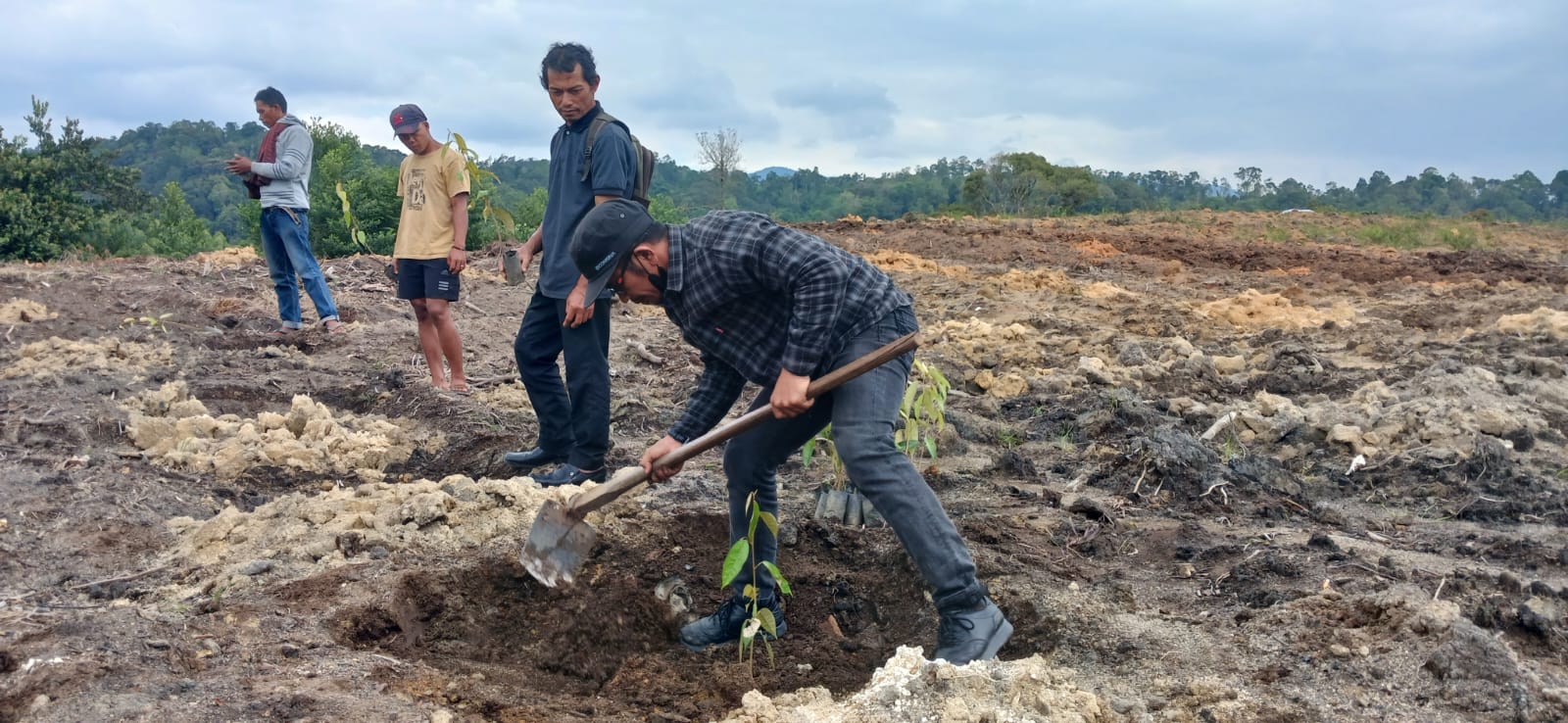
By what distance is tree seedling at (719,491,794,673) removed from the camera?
2973 millimetres

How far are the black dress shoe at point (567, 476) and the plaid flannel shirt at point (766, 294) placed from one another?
5.59 feet

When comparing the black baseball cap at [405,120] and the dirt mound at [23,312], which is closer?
the black baseball cap at [405,120]

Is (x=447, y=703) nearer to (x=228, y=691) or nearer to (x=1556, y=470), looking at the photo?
(x=228, y=691)

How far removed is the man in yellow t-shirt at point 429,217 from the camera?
5.77 m

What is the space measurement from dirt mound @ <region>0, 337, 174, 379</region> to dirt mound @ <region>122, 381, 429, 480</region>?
1.00 metres

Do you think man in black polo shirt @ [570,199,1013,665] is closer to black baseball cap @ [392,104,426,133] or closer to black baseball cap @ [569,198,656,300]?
black baseball cap @ [569,198,656,300]

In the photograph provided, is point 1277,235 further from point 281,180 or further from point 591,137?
point 591,137

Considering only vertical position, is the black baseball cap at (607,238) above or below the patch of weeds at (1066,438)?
above

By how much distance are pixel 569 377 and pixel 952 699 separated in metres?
2.55

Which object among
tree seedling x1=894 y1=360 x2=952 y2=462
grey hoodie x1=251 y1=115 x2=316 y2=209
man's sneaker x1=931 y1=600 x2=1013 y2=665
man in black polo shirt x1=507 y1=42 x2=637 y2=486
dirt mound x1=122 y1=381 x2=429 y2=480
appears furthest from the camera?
grey hoodie x1=251 y1=115 x2=316 y2=209

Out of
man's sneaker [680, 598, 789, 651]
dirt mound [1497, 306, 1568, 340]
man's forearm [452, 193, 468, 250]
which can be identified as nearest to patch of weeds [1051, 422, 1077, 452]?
man's sneaker [680, 598, 789, 651]

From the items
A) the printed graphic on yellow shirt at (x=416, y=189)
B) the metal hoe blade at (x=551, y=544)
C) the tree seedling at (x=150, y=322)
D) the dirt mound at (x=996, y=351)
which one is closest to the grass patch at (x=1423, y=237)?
the dirt mound at (x=996, y=351)

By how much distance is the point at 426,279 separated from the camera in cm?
586

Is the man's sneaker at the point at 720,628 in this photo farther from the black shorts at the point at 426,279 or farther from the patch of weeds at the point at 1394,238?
the patch of weeds at the point at 1394,238
